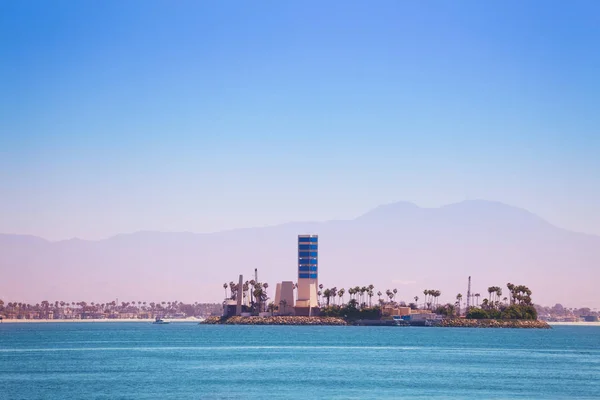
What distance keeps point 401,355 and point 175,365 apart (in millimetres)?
29559

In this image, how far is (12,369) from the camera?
81875mm

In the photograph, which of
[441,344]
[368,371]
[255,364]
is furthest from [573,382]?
[441,344]

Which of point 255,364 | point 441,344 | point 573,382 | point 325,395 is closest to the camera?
point 325,395

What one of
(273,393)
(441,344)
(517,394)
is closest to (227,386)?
(273,393)

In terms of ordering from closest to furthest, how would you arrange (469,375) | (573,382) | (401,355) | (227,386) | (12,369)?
(227,386)
(573,382)
(469,375)
(12,369)
(401,355)

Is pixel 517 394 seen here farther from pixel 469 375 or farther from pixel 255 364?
pixel 255 364

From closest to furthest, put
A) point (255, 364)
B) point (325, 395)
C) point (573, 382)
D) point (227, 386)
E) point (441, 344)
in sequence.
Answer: point (325, 395)
point (227, 386)
point (573, 382)
point (255, 364)
point (441, 344)

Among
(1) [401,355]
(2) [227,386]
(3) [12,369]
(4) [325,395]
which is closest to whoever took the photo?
(4) [325,395]

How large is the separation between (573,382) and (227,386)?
1104 inches

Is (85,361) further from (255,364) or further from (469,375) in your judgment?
(469,375)

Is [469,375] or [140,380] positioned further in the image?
[469,375]

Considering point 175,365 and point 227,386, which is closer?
point 227,386

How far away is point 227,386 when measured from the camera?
66.6 m

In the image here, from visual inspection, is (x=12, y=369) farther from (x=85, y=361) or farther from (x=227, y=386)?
(x=227, y=386)
